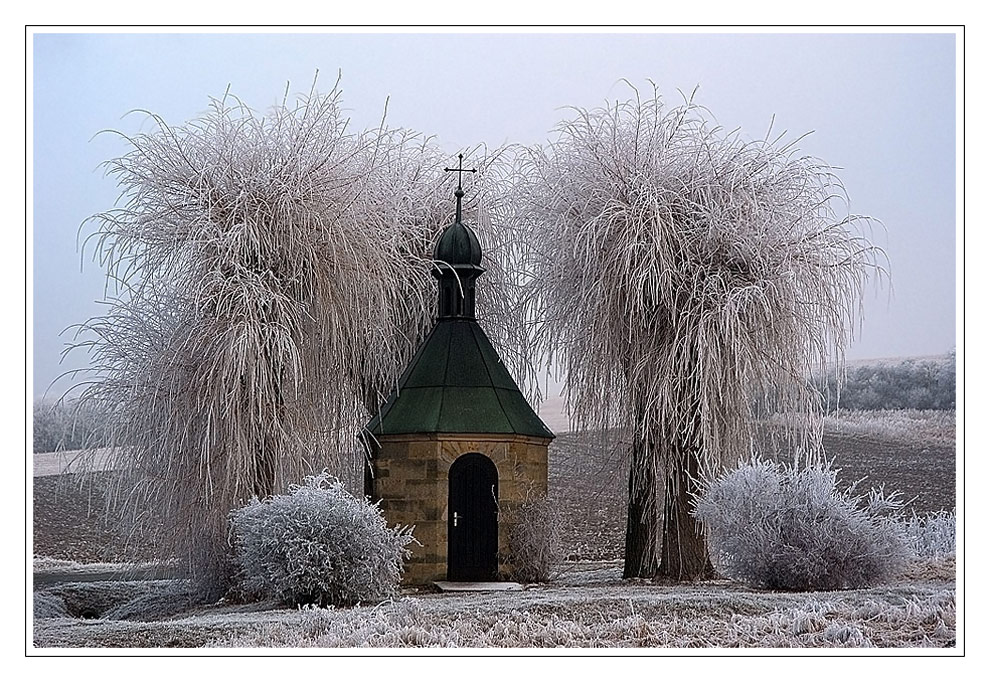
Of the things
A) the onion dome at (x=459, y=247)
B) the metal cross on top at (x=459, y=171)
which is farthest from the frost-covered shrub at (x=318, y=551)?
the metal cross on top at (x=459, y=171)

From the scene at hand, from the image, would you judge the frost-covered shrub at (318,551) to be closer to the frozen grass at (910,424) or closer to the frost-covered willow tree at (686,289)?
the frost-covered willow tree at (686,289)

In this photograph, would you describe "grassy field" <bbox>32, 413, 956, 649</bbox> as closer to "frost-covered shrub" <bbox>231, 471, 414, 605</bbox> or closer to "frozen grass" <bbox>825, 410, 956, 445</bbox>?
"frost-covered shrub" <bbox>231, 471, 414, 605</bbox>

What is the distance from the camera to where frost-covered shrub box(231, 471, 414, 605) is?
452 inches

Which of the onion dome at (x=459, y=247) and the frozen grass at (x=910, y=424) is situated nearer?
the onion dome at (x=459, y=247)

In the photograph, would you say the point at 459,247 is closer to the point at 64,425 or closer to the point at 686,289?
the point at 686,289

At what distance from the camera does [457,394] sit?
13.9 meters

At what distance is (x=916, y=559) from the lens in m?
12.6

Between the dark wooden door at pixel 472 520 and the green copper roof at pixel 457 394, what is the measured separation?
1.50ft

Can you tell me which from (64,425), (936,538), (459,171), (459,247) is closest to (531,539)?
(459,247)

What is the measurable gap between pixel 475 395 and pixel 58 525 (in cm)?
740

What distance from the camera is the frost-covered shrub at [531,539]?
13.5 meters

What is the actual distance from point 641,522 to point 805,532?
87.1 inches

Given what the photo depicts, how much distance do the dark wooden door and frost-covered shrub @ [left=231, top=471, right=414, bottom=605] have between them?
185 centimetres
